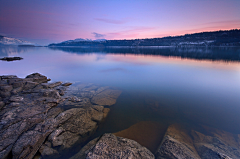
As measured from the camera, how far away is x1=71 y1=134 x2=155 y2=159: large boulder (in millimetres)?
3217

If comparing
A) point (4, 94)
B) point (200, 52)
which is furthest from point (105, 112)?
point (200, 52)

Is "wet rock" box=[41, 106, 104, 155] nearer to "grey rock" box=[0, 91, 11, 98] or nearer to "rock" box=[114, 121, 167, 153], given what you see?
"rock" box=[114, 121, 167, 153]

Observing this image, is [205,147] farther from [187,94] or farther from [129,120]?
[187,94]

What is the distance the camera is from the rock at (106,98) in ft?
24.3

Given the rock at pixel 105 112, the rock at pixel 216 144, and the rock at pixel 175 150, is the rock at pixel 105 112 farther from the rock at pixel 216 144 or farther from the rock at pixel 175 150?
the rock at pixel 216 144

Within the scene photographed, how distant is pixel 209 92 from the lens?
9.12 meters

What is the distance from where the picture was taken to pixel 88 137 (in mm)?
4637

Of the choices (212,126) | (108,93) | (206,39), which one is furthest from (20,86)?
(206,39)

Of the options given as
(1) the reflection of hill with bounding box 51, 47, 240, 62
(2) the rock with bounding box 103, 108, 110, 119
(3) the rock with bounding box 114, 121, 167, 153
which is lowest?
(3) the rock with bounding box 114, 121, 167, 153

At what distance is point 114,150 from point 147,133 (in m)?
2.17

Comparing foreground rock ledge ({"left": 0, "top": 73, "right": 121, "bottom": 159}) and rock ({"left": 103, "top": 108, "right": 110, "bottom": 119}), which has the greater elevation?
foreground rock ledge ({"left": 0, "top": 73, "right": 121, "bottom": 159})

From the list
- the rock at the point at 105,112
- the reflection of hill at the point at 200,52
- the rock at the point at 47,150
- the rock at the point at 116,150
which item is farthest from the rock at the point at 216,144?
the reflection of hill at the point at 200,52

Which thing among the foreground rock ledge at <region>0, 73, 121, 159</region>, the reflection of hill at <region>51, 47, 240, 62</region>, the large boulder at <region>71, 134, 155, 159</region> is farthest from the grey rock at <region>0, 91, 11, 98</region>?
the reflection of hill at <region>51, 47, 240, 62</region>

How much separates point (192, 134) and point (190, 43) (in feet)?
492
